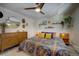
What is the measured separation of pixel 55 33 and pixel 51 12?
32 centimetres

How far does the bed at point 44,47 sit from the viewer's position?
173 cm

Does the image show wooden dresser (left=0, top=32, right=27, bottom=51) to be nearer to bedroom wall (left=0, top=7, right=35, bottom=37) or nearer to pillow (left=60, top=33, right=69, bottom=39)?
bedroom wall (left=0, top=7, right=35, bottom=37)

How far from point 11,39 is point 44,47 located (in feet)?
1.69

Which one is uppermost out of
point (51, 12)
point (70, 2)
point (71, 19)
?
point (70, 2)

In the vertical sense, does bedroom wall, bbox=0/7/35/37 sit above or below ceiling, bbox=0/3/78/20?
below

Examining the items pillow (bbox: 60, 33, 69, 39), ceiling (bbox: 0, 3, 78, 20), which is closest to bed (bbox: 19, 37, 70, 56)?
pillow (bbox: 60, 33, 69, 39)

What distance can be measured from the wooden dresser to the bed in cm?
8

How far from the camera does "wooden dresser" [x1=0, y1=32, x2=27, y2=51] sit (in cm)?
174

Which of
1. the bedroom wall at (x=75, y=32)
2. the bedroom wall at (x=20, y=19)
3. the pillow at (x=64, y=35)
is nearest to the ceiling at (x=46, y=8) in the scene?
the bedroom wall at (x=20, y=19)

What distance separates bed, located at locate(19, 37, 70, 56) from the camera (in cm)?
173

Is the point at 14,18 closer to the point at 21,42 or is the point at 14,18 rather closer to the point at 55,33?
the point at 21,42

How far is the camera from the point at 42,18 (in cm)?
181

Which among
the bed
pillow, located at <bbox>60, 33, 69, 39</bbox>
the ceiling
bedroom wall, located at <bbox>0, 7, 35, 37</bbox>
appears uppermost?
the ceiling

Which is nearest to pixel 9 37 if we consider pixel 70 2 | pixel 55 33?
pixel 55 33
